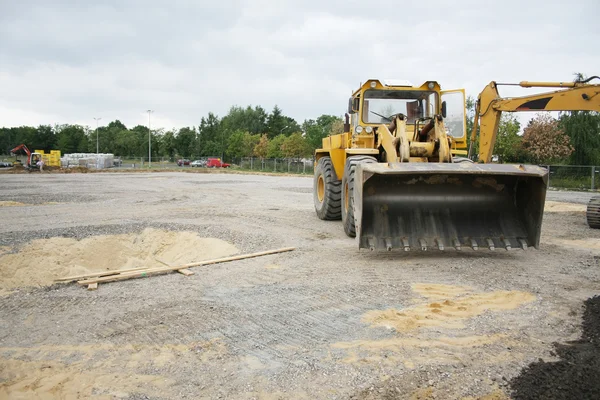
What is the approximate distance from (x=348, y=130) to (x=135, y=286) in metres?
5.58

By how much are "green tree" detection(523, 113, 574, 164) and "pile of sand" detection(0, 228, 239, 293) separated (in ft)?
99.6

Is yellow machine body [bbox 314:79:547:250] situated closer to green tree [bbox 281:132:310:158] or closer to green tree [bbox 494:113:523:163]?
green tree [bbox 494:113:523:163]

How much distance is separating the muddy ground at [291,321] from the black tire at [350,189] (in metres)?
0.36

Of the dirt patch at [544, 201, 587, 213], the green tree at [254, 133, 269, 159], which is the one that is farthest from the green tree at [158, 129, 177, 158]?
the dirt patch at [544, 201, 587, 213]

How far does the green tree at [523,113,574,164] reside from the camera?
105 feet

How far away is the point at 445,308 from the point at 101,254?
18.3 ft

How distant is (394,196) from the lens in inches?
265

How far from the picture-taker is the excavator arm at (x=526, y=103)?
9938 mm

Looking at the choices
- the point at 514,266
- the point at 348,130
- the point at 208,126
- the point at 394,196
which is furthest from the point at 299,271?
the point at 208,126

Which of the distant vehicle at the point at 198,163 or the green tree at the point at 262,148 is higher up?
the green tree at the point at 262,148

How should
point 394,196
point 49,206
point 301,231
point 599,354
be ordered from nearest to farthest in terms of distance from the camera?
point 599,354
point 394,196
point 301,231
point 49,206

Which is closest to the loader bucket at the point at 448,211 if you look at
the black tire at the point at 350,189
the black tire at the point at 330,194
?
the black tire at the point at 350,189

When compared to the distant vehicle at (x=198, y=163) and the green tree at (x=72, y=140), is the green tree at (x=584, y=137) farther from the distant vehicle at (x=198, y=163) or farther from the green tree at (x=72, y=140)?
the green tree at (x=72, y=140)

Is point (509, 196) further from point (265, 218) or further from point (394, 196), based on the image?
point (265, 218)
